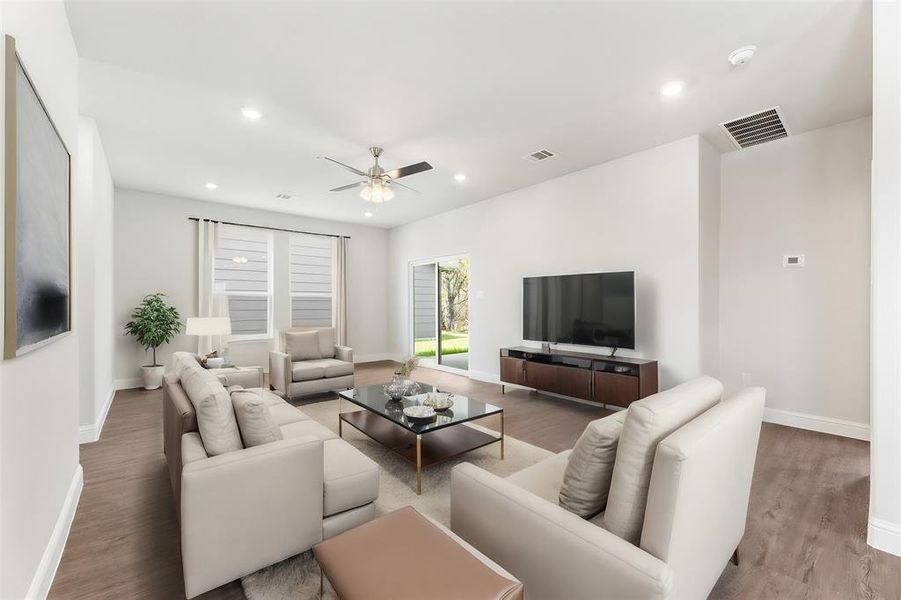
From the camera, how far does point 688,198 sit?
3.97 m

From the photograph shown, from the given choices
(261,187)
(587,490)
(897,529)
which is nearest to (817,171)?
(897,529)

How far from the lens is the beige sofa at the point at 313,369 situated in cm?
489

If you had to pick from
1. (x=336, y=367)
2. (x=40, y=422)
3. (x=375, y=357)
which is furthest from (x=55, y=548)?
(x=375, y=357)

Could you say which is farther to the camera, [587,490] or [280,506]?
[280,506]

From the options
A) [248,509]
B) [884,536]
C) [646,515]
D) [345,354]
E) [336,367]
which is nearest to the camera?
[646,515]

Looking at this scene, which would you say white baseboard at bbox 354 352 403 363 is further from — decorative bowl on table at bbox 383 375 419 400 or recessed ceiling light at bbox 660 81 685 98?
recessed ceiling light at bbox 660 81 685 98

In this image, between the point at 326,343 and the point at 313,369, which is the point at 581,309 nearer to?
the point at 313,369

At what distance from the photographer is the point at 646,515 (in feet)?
3.92

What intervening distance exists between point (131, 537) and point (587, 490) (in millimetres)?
2431

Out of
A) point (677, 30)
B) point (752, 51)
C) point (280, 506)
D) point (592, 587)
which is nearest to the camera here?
point (592, 587)

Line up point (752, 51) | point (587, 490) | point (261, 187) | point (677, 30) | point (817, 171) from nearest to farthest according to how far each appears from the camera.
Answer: point (587, 490), point (677, 30), point (752, 51), point (817, 171), point (261, 187)

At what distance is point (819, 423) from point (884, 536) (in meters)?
2.11

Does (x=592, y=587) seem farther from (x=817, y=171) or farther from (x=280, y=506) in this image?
(x=817, y=171)

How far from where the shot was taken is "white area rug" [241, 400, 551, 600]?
1749 mm
